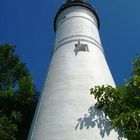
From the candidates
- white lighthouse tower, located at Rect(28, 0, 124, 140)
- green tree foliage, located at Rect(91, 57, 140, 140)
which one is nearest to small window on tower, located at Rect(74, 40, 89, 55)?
white lighthouse tower, located at Rect(28, 0, 124, 140)

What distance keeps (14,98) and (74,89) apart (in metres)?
6.80

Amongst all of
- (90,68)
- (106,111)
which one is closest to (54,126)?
(106,111)

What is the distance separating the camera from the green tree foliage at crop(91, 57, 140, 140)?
857 centimetres

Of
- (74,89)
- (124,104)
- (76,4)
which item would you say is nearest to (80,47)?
(74,89)

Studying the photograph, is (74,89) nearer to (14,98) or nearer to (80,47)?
(80,47)

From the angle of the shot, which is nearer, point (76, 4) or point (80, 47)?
point (80, 47)

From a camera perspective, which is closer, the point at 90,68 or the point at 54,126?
the point at 54,126

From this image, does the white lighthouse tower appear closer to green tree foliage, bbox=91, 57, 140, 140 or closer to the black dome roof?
green tree foliage, bbox=91, 57, 140, 140

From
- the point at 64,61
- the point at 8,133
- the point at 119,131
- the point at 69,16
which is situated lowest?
the point at 119,131

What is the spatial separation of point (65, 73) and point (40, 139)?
11.1ft

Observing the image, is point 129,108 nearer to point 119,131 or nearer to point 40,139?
point 119,131

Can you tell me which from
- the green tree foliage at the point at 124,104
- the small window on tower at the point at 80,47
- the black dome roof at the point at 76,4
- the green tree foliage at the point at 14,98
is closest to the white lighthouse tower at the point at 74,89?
the small window on tower at the point at 80,47

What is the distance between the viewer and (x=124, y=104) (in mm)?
9867

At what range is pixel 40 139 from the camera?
10.1 meters
